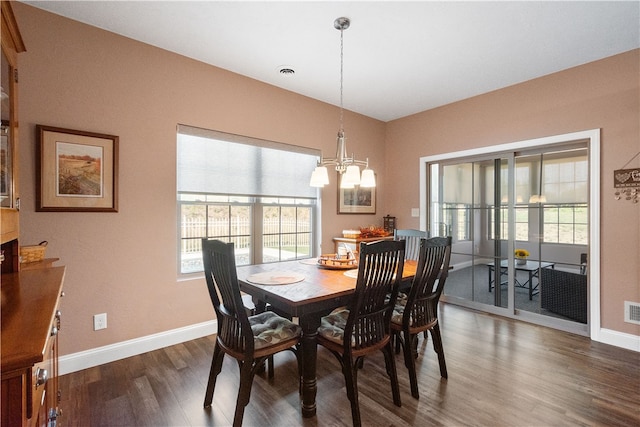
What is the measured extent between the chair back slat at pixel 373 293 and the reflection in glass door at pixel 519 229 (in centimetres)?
248

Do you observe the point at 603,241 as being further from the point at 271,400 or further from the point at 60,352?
the point at 60,352

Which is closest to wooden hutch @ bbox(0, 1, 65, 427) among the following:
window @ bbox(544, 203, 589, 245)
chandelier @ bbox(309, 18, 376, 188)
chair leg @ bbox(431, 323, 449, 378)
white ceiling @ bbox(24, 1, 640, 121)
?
white ceiling @ bbox(24, 1, 640, 121)

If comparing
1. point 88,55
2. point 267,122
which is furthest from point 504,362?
point 88,55

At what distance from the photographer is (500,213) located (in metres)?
3.68

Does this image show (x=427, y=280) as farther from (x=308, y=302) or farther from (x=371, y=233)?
(x=371, y=233)

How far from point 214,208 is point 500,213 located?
3.38 meters

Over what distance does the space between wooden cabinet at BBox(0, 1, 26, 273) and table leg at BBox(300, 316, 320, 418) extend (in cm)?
147

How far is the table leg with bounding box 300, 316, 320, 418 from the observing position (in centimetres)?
180

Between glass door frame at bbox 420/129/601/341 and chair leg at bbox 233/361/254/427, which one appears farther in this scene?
glass door frame at bbox 420/129/601/341

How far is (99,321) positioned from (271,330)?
1.61m

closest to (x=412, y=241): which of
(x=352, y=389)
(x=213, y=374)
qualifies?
(x=352, y=389)

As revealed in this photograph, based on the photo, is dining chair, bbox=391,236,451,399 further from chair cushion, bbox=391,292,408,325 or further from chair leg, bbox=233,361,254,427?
chair leg, bbox=233,361,254,427

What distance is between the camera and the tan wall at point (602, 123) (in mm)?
2750

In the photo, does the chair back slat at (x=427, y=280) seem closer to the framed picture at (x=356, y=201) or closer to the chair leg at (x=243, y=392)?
the chair leg at (x=243, y=392)
